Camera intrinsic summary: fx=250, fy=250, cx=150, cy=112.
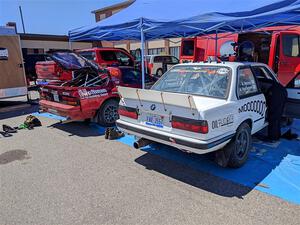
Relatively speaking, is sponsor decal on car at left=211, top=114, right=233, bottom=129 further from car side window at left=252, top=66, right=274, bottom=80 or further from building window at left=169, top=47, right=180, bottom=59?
building window at left=169, top=47, right=180, bottom=59

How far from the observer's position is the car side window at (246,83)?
153 inches

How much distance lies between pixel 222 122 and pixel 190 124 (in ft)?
1.52

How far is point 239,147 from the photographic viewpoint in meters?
3.90

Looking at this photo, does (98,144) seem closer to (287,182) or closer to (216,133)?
(216,133)

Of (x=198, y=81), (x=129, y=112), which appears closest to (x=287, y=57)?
(x=198, y=81)

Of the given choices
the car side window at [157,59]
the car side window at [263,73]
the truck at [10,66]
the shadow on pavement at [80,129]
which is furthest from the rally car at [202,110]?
the car side window at [157,59]

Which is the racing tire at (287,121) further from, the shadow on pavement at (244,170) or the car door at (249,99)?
the car door at (249,99)

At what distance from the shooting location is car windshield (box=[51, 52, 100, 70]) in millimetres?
6324

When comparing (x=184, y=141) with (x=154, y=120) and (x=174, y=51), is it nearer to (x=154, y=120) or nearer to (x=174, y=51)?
(x=154, y=120)

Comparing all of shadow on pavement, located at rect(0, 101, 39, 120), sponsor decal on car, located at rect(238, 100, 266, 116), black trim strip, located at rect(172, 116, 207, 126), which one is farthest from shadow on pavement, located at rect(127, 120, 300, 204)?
shadow on pavement, located at rect(0, 101, 39, 120)

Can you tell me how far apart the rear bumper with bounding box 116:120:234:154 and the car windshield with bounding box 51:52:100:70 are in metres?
3.04

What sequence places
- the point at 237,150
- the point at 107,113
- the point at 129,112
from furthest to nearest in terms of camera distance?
the point at 107,113
the point at 129,112
the point at 237,150

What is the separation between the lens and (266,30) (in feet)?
27.3

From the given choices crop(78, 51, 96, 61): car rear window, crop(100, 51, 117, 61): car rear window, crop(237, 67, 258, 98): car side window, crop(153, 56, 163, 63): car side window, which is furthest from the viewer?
crop(153, 56, 163, 63): car side window
